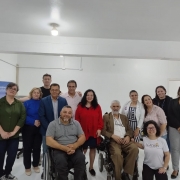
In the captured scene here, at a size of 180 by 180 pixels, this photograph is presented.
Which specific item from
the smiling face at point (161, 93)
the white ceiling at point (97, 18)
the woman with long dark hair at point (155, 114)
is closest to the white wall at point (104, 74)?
the white ceiling at point (97, 18)

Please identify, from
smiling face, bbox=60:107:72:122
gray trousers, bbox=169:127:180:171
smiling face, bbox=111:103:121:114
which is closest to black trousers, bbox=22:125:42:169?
smiling face, bbox=60:107:72:122

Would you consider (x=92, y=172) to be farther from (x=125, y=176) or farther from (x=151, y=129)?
(x=151, y=129)

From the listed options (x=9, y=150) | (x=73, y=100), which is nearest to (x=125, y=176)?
(x=73, y=100)

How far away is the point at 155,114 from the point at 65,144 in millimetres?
1414

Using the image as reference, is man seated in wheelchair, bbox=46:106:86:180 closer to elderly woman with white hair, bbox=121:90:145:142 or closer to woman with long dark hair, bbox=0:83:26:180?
woman with long dark hair, bbox=0:83:26:180

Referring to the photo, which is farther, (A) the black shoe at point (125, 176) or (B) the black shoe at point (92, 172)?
(B) the black shoe at point (92, 172)

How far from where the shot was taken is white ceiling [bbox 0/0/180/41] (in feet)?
7.22

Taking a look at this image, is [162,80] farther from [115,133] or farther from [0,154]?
[0,154]

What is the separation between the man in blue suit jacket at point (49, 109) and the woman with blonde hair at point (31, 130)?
0.41ft

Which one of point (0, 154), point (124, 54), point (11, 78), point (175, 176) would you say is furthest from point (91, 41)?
point (11, 78)

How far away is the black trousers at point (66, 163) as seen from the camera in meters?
1.99

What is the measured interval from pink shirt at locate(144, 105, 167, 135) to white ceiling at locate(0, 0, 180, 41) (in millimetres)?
1302

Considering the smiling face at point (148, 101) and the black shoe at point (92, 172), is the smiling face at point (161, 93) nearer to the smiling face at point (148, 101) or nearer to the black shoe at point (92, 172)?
the smiling face at point (148, 101)

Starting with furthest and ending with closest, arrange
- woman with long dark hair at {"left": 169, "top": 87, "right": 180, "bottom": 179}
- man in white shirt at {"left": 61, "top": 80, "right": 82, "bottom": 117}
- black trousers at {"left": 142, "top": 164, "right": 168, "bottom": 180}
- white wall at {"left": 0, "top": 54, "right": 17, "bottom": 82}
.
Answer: white wall at {"left": 0, "top": 54, "right": 17, "bottom": 82} < man in white shirt at {"left": 61, "top": 80, "right": 82, "bottom": 117} < woman with long dark hair at {"left": 169, "top": 87, "right": 180, "bottom": 179} < black trousers at {"left": 142, "top": 164, "right": 168, "bottom": 180}
